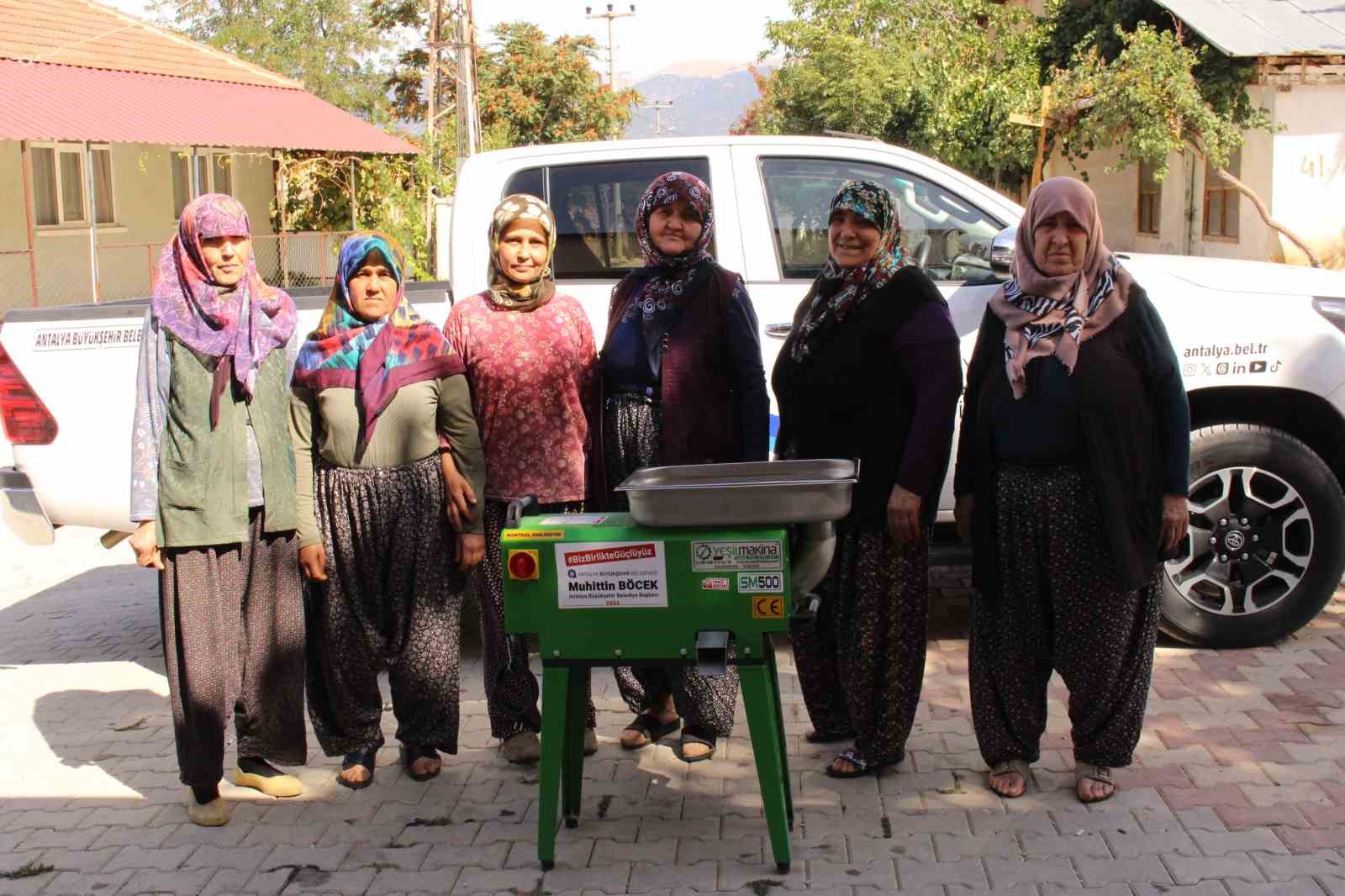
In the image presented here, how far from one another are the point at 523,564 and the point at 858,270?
137 cm

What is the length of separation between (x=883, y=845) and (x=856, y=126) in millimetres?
24026

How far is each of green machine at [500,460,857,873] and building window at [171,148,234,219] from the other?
20.3 metres

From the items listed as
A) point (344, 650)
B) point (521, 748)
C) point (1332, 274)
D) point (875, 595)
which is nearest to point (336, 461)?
point (344, 650)

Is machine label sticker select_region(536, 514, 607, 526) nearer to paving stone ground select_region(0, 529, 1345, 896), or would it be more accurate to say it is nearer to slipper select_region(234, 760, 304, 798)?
paving stone ground select_region(0, 529, 1345, 896)

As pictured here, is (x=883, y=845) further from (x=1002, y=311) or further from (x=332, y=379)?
(x=332, y=379)

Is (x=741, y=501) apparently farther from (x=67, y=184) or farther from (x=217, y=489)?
(x=67, y=184)

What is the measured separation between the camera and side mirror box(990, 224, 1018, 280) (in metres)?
4.70

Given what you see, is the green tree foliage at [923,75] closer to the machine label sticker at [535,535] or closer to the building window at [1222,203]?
the building window at [1222,203]

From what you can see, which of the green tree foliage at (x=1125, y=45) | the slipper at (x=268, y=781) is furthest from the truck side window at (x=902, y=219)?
the green tree foliage at (x=1125, y=45)

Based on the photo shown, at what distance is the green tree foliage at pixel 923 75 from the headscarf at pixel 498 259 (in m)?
15.7

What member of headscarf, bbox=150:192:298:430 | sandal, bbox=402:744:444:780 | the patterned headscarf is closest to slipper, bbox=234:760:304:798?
sandal, bbox=402:744:444:780

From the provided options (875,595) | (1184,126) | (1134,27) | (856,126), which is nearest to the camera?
(875,595)

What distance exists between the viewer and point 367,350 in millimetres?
4082

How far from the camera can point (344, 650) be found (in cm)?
427
